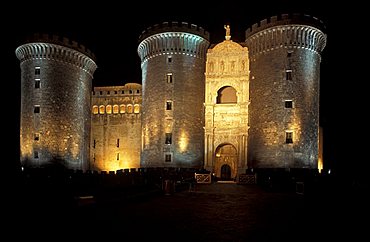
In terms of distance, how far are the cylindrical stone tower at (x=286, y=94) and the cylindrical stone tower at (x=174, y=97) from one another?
5.99m

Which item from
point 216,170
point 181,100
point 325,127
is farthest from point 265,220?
point 325,127

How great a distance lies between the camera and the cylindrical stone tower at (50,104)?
40.1 meters

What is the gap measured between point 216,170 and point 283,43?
15.9 metres

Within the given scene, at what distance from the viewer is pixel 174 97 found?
3938 centimetres

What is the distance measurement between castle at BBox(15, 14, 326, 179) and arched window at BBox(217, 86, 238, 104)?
0.36 feet

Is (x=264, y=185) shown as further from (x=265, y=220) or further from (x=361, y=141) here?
(x=361, y=141)

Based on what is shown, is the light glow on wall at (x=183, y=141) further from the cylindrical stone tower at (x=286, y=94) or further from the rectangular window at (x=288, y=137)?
the rectangular window at (x=288, y=137)

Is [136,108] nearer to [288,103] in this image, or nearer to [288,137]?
→ [288,103]

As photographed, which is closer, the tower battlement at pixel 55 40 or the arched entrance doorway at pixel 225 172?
the tower battlement at pixel 55 40

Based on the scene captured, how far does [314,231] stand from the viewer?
1167cm

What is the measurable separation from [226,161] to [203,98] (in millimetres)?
8403

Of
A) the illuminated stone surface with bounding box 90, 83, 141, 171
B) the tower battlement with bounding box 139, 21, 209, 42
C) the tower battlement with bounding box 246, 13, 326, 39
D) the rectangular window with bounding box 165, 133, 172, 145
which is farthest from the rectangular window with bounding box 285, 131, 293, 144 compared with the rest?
the illuminated stone surface with bounding box 90, 83, 141, 171

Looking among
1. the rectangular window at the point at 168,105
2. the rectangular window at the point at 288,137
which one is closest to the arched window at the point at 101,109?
the rectangular window at the point at 168,105

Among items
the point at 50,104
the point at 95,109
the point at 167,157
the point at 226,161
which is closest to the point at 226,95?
the point at 226,161
